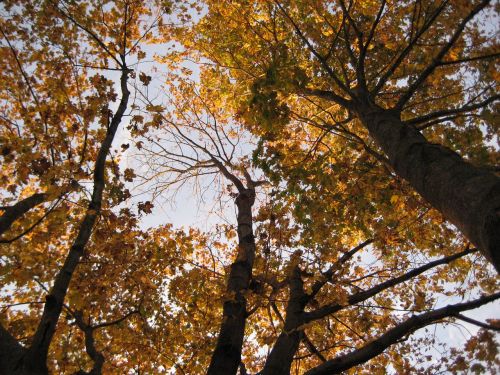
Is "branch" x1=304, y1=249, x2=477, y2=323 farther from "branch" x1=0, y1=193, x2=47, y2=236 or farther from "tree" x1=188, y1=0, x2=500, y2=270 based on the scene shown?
"branch" x1=0, y1=193, x2=47, y2=236

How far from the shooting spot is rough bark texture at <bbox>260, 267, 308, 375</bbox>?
420 cm

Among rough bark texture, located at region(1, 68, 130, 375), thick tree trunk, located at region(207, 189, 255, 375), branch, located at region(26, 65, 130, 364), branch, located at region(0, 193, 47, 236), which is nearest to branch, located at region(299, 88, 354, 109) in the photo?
thick tree trunk, located at region(207, 189, 255, 375)

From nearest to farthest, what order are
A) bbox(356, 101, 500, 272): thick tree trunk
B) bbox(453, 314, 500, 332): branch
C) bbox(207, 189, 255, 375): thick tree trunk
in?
bbox(356, 101, 500, 272): thick tree trunk, bbox(453, 314, 500, 332): branch, bbox(207, 189, 255, 375): thick tree trunk

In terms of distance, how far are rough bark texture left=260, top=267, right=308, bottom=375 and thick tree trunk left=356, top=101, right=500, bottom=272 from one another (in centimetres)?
220

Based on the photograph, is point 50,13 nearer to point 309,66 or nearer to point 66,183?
point 66,183

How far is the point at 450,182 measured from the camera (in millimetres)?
2754

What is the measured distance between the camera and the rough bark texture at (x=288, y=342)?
13.8ft

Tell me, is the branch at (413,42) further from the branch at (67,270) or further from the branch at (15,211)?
the branch at (15,211)

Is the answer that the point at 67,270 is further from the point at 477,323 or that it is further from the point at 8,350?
the point at 477,323

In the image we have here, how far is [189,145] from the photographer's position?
10328mm

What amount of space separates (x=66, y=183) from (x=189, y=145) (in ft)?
19.8

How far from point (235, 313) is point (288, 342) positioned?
2.60 ft

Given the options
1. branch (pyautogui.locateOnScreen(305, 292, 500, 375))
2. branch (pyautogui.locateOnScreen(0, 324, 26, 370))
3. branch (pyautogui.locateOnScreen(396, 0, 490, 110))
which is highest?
branch (pyautogui.locateOnScreen(396, 0, 490, 110))

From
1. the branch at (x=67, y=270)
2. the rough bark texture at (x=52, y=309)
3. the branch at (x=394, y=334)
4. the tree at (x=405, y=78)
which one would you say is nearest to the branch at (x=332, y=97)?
the tree at (x=405, y=78)
